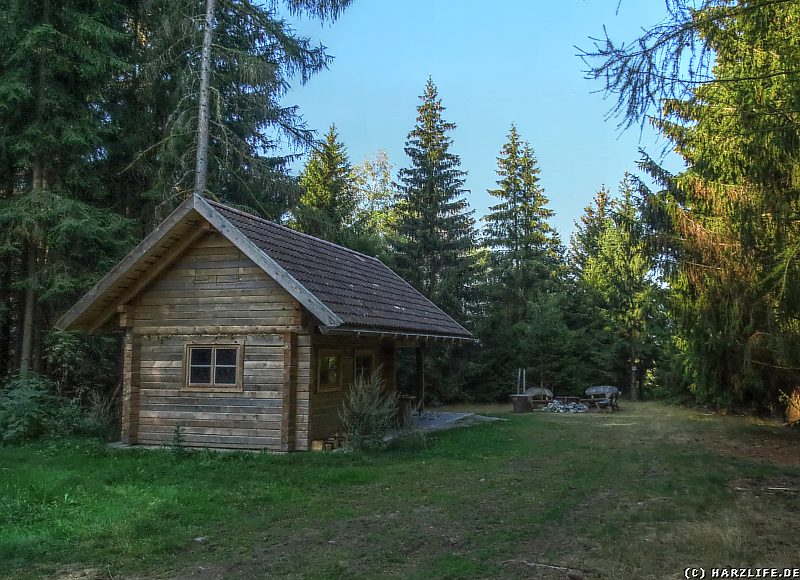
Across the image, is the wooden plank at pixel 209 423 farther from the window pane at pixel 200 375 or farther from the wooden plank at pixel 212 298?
the wooden plank at pixel 212 298

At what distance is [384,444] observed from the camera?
12.4 meters

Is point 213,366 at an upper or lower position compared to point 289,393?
upper

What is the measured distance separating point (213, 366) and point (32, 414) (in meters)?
4.51

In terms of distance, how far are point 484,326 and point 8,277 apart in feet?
66.1

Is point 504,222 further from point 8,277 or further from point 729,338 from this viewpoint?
point 8,277

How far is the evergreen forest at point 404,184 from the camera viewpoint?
365 inches

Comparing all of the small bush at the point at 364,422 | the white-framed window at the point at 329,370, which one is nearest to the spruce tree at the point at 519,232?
the white-framed window at the point at 329,370

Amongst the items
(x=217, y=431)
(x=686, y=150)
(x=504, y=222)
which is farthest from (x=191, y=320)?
(x=504, y=222)

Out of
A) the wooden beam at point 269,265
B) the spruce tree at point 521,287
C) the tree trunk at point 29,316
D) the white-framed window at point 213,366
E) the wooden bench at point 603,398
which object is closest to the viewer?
the wooden beam at point 269,265

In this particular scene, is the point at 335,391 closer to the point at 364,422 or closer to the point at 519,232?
the point at 364,422

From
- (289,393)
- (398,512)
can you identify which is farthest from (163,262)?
(398,512)

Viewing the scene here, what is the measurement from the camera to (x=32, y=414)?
13625 mm

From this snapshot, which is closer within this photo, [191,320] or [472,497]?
[472,497]

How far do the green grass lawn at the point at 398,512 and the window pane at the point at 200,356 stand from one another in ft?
6.41
